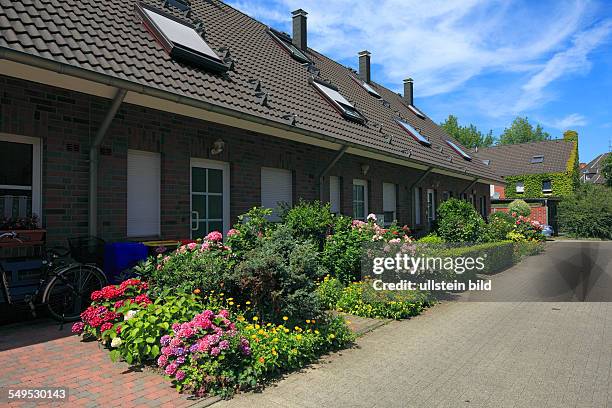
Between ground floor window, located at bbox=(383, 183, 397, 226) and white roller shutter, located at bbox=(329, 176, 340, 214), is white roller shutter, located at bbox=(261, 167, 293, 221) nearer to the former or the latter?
white roller shutter, located at bbox=(329, 176, 340, 214)

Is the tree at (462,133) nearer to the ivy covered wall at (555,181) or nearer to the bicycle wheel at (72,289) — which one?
the ivy covered wall at (555,181)

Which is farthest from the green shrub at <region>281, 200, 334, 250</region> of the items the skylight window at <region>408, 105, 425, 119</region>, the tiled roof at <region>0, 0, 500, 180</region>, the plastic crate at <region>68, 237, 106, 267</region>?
the skylight window at <region>408, 105, 425, 119</region>

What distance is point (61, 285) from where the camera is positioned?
5352 millimetres

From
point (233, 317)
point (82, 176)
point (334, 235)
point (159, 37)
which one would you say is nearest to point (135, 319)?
point (233, 317)

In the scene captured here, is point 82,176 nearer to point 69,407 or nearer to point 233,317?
point 233,317

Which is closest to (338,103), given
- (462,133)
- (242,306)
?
(242,306)

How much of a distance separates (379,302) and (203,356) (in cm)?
338

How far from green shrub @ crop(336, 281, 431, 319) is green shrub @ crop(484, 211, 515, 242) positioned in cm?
666

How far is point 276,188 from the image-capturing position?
9.90 metres

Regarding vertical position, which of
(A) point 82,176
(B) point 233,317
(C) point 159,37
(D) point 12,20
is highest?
(C) point 159,37

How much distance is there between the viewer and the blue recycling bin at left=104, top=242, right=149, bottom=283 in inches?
237

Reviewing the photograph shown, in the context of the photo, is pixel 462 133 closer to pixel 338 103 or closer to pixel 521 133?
pixel 521 133

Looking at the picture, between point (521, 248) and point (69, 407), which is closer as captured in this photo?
point (69, 407)

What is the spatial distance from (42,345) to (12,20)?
13.0 ft
